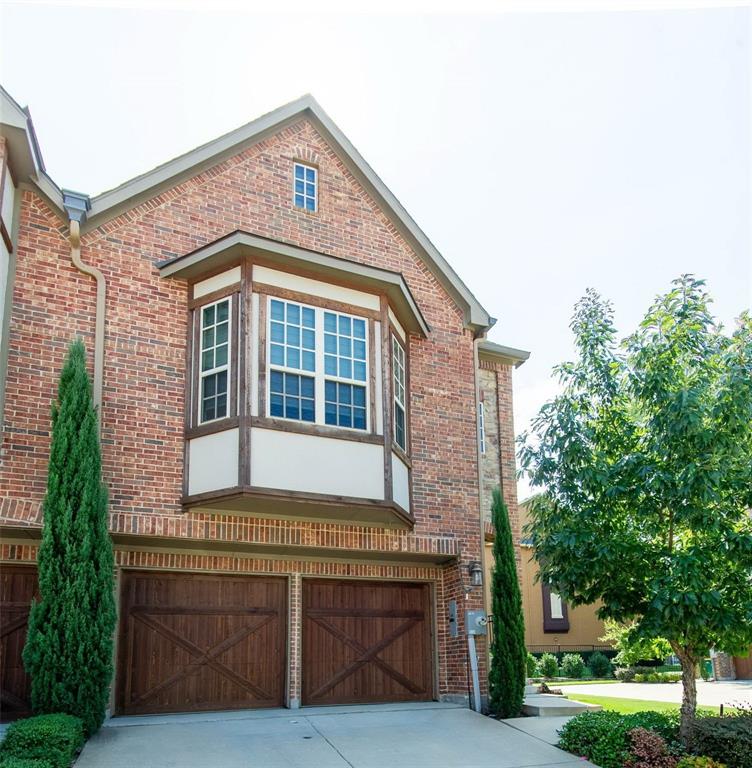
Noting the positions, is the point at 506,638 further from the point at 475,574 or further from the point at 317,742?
the point at 317,742

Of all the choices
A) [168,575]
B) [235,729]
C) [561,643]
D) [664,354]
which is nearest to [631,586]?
[664,354]

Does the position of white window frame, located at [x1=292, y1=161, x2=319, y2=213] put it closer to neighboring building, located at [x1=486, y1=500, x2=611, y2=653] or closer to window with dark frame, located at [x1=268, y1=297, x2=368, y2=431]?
window with dark frame, located at [x1=268, y1=297, x2=368, y2=431]

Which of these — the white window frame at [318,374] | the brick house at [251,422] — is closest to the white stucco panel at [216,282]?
the brick house at [251,422]

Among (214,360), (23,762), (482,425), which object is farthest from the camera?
(482,425)

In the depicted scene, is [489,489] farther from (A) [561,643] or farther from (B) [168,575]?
(A) [561,643]

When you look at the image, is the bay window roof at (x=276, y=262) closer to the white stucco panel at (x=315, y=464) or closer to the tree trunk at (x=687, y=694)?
the white stucco panel at (x=315, y=464)

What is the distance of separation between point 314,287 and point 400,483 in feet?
10.5

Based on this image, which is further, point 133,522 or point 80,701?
point 133,522

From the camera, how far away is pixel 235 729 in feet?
35.9

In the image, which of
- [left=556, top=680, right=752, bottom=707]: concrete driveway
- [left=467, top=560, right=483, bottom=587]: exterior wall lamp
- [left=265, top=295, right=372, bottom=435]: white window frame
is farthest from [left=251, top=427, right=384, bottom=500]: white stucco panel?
[left=556, top=680, right=752, bottom=707]: concrete driveway

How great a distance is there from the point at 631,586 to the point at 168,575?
643cm

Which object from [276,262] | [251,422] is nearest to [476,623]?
[251,422]

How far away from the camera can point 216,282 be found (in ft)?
40.2

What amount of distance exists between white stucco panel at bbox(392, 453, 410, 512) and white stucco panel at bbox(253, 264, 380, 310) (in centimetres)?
237
